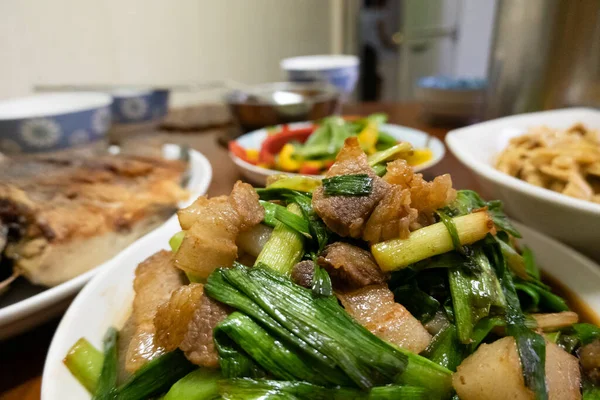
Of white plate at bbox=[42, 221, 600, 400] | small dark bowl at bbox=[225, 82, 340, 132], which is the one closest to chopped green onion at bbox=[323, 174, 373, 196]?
white plate at bbox=[42, 221, 600, 400]

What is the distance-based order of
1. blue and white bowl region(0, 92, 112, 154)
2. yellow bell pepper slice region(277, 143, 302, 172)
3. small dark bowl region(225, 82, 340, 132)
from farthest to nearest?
small dark bowl region(225, 82, 340, 132)
yellow bell pepper slice region(277, 143, 302, 172)
blue and white bowl region(0, 92, 112, 154)

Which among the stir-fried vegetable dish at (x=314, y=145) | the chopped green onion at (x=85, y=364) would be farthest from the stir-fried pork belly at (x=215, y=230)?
the stir-fried vegetable dish at (x=314, y=145)

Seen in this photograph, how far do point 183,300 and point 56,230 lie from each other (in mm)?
559

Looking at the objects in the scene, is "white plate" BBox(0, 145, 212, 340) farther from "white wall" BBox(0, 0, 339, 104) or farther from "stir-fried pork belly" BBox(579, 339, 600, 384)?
"white wall" BBox(0, 0, 339, 104)

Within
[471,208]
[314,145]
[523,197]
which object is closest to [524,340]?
[471,208]

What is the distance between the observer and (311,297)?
705 mm

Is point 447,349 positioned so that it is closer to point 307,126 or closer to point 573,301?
point 573,301

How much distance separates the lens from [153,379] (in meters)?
0.72

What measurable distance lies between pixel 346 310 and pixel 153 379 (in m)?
0.34

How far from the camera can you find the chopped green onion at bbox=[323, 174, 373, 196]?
787 millimetres

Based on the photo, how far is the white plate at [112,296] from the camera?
0.74 metres

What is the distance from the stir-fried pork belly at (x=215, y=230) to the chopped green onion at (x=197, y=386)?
17 centimetres

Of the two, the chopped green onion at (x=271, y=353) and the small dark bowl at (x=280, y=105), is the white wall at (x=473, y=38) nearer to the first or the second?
the small dark bowl at (x=280, y=105)

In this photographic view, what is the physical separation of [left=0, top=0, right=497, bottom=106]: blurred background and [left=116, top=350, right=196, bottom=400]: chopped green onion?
106 inches
